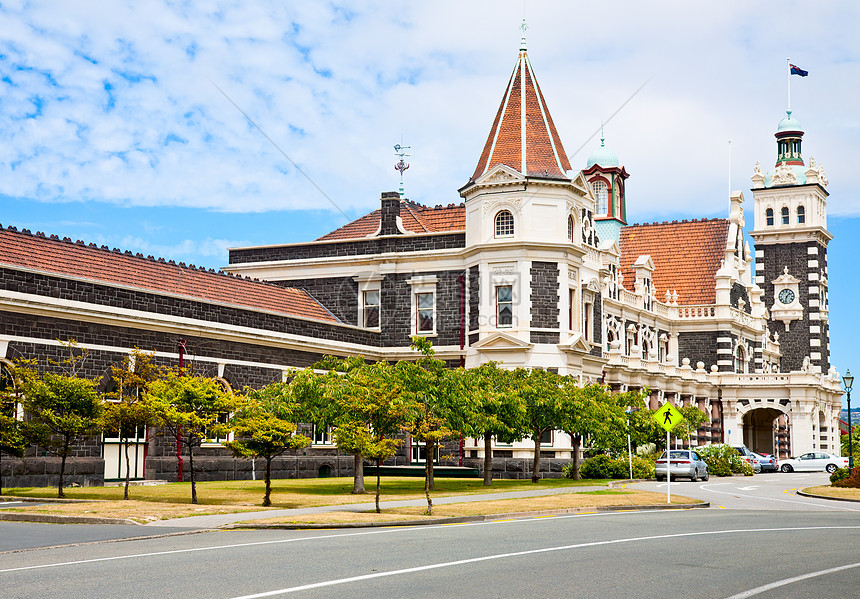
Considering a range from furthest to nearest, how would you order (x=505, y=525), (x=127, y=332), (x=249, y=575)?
(x=127, y=332) < (x=505, y=525) < (x=249, y=575)

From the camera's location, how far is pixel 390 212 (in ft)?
169

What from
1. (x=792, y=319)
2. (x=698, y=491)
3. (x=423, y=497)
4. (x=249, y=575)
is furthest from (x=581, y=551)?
(x=792, y=319)

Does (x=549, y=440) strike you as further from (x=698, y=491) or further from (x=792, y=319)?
(x=792, y=319)

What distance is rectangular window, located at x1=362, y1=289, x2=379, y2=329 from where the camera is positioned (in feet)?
170

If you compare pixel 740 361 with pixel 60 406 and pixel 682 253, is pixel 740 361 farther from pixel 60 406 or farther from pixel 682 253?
pixel 60 406

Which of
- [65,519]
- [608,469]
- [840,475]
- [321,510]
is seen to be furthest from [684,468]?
[65,519]

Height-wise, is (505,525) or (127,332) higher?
(127,332)

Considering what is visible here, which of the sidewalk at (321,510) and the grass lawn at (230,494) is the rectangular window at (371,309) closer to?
the grass lawn at (230,494)

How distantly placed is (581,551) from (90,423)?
54.2 ft

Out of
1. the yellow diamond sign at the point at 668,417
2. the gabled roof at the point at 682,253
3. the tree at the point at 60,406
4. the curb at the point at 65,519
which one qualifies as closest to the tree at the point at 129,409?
the tree at the point at 60,406

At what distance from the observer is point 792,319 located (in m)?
88.7

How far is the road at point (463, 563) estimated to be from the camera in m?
12.9

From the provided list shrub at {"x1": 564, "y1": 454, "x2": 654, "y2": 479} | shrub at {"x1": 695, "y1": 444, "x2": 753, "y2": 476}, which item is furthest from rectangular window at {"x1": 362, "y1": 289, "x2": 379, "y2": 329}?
shrub at {"x1": 695, "y1": 444, "x2": 753, "y2": 476}

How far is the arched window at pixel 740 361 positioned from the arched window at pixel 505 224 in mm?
33471
